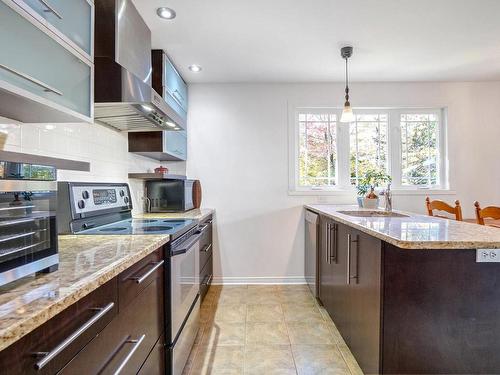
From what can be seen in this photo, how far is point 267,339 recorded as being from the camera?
85.9 inches

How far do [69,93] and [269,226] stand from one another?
255cm

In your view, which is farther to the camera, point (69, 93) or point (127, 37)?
point (127, 37)

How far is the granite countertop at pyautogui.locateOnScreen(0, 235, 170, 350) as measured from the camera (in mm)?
589

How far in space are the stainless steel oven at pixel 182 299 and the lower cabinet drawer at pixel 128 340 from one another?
10cm

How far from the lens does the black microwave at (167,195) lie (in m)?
2.82

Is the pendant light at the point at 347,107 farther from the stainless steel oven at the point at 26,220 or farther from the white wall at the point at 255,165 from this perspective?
the stainless steel oven at the point at 26,220

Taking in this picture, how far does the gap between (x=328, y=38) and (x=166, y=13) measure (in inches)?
50.3

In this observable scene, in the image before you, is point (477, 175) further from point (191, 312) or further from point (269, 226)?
point (191, 312)

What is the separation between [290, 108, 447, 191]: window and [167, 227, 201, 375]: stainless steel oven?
184 centimetres

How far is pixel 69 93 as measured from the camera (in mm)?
1265

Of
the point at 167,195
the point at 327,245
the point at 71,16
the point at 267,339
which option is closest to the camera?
the point at 71,16

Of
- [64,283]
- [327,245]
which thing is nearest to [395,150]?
[327,245]

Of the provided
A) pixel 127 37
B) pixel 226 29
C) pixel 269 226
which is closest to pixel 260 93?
pixel 226 29

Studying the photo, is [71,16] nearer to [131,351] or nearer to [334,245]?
[131,351]
